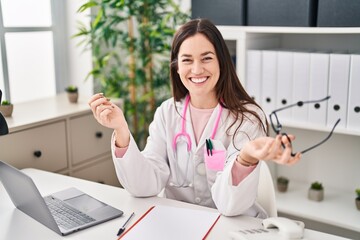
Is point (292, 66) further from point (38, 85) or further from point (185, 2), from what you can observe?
point (38, 85)

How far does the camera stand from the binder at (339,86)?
6.29 feet

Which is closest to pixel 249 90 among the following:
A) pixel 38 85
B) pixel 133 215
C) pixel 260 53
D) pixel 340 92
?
pixel 260 53

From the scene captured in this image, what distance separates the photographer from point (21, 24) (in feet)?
8.39

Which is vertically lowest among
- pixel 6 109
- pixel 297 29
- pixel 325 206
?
pixel 325 206

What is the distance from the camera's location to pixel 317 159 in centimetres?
240

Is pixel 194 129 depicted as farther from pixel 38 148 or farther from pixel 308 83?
pixel 38 148

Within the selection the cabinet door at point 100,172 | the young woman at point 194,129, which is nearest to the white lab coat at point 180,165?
the young woman at point 194,129

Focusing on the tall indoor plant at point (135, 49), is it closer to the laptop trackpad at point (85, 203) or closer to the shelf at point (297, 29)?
the shelf at point (297, 29)

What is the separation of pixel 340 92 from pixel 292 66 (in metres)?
0.25

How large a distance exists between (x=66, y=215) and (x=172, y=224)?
1.13 feet

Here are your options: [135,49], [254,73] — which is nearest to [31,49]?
[135,49]

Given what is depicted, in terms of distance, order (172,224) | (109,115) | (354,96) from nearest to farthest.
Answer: (172,224), (109,115), (354,96)

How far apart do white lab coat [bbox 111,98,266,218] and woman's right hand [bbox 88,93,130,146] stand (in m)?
0.03

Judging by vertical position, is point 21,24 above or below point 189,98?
above
